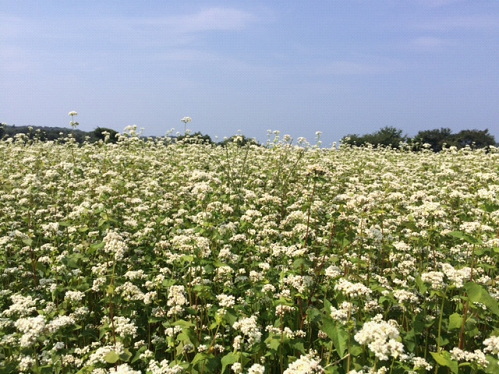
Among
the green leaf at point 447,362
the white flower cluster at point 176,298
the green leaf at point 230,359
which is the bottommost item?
the green leaf at point 230,359

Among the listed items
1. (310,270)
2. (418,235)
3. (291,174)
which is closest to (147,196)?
(291,174)

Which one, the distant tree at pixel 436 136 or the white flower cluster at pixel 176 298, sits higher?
the distant tree at pixel 436 136

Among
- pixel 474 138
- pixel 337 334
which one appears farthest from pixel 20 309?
pixel 474 138

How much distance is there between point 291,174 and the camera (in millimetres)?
11664

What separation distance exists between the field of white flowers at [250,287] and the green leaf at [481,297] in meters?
0.02

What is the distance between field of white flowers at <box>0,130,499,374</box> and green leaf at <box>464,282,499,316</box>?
0.05ft

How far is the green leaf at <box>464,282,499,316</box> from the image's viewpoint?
3.79 meters

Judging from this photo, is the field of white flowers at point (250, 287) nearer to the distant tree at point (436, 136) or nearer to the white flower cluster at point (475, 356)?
the white flower cluster at point (475, 356)

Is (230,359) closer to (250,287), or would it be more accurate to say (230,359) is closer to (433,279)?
(250,287)

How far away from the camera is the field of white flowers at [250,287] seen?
12.8 feet

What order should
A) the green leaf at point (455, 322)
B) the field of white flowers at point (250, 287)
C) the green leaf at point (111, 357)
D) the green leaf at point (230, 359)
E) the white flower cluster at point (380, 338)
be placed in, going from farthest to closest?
the green leaf at point (455, 322) < the field of white flowers at point (250, 287) < the green leaf at point (230, 359) < the green leaf at point (111, 357) < the white flower cluster at point (380, 338)

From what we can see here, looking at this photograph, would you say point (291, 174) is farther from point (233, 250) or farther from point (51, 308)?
point (51, 308)

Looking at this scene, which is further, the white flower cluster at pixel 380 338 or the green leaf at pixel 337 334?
the green leaf at pixel 337 334

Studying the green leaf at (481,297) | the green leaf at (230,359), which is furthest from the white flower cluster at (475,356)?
the green leaf at (230,359)
